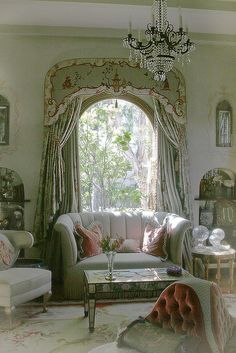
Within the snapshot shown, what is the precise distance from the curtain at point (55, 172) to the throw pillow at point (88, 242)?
57 cm

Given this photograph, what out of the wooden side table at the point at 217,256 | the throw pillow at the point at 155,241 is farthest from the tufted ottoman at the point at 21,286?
the wooden side table at the point at 217,256

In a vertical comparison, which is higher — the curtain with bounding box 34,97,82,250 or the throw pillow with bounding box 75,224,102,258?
the curtain with bounding box 34,97,82,250

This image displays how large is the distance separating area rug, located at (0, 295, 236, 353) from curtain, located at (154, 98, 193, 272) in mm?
1510

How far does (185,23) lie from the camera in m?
5.58

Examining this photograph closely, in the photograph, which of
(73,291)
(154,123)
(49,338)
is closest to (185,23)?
(154,123)

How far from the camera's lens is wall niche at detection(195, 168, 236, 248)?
639 cm

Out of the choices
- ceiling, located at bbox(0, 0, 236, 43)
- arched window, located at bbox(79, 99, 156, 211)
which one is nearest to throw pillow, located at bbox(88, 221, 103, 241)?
arched window, located at bbox(79, 99, 156, 211)

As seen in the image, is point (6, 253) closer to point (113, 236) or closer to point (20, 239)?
point (20, 239)

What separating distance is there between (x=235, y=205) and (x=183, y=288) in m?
4.43

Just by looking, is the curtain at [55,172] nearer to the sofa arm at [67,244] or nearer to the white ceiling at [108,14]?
the sofa arm at [67,244]

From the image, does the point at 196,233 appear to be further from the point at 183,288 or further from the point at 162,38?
the point at 183,288

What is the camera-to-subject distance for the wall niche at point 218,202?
6395 mm

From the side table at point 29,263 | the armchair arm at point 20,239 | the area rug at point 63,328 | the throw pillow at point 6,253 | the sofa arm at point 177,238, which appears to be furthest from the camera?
the sofa arm at point 177,238

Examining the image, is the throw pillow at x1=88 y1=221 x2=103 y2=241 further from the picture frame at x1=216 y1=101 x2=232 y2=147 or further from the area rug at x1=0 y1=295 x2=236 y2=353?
the picture frame at x1=216 y1=101 x2=232 y2=147
